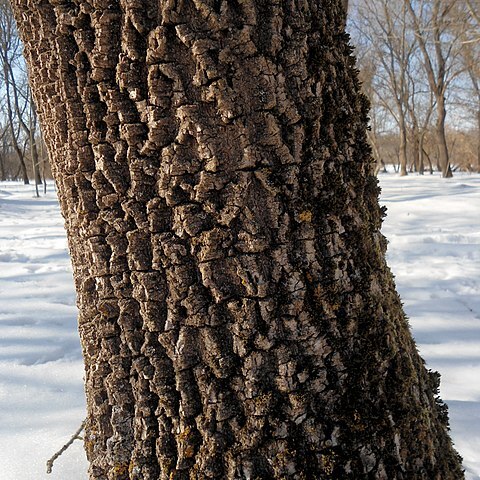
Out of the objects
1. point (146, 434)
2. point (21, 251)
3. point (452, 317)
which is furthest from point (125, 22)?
point (21, 251)

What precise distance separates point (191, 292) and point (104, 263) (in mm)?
188

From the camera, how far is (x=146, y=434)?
0.90 meters

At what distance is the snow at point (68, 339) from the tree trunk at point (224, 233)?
0.71 m

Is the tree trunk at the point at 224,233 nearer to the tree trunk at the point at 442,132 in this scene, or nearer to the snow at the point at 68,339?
the snow at the point at 68,339

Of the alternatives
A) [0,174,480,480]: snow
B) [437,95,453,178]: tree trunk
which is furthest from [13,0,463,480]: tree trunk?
[437,95,453,178]: tree trunk

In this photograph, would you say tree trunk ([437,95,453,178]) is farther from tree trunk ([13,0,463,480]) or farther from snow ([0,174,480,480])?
tree trunk ([13,0,463,480])

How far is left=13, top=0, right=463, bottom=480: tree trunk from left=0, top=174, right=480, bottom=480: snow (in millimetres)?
714

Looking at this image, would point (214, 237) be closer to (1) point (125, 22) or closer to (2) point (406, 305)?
(1) point (125, 22)

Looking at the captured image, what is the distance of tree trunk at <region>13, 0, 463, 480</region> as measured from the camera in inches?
31.7

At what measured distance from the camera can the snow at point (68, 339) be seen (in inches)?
58.3

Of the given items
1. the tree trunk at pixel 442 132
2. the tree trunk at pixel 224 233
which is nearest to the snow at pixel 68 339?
the tree trunk at pixel 224 233

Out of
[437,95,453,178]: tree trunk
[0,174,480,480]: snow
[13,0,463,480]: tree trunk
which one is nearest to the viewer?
[13,0,463,480]: tree trunk

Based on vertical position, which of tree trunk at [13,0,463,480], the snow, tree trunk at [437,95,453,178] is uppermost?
tree trunk at [437,95,453,178]

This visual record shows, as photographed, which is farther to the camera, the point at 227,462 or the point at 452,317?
the point at 452,317
